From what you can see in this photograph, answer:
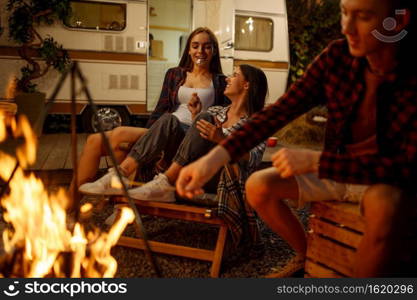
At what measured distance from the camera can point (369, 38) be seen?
5.15 feet

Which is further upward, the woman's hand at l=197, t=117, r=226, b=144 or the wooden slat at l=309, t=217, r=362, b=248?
the woman's hand at l=197, t=117, r=226, b=144

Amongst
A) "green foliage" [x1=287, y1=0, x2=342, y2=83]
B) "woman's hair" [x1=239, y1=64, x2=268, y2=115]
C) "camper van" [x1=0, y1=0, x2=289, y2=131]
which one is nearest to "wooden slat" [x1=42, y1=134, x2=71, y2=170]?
"camper van" [x1=0, y1=0, x2=289, y2=131]

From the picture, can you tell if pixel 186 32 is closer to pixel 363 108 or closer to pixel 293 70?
pixel 293 70

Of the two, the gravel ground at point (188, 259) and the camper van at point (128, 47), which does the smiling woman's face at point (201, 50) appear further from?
the camper van at point (128, 47)

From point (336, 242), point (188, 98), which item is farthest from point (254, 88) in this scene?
point (336, 242)

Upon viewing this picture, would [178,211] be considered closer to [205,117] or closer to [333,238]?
[205,117]

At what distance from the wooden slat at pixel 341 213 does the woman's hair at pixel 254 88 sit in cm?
119

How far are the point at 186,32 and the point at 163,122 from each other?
706 cm

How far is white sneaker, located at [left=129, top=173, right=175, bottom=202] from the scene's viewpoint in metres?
2.70

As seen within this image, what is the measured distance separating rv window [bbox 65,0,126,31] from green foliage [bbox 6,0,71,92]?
168mm

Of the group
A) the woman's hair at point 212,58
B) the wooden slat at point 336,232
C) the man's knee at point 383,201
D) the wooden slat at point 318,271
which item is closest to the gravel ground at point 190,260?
the wooden slat at point 318,271

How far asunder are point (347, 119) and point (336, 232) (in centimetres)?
56

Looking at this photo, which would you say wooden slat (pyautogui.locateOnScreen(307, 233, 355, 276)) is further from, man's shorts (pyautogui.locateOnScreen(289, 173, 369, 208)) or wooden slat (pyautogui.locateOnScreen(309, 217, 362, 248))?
man's shorts (pyautogui.locateOnScreen(289, 173, 369, 208))

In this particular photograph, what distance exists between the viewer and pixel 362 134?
187 centimetres
